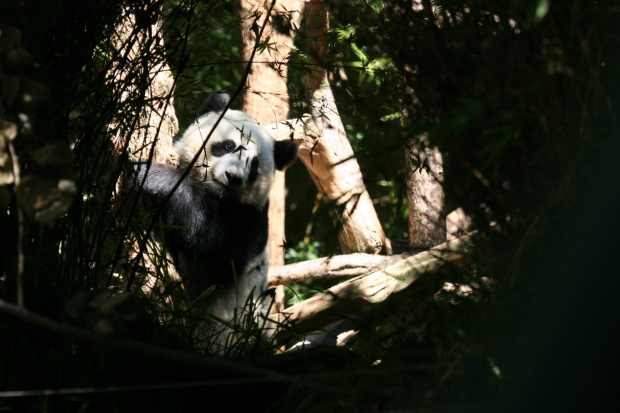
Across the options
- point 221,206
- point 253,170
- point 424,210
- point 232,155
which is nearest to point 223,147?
point 232,155

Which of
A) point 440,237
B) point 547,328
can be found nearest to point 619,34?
point 547,328

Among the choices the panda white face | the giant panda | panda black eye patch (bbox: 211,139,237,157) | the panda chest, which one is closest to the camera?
the giant panda

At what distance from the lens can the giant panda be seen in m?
3.67

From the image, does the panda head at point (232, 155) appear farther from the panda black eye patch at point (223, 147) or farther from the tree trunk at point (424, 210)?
the tree trunk at point (424, 210)

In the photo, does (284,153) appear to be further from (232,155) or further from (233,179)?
(233,179)

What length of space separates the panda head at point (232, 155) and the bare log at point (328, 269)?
0.99 metres

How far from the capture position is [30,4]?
6.98 feet

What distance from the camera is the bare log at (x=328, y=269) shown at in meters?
4.91

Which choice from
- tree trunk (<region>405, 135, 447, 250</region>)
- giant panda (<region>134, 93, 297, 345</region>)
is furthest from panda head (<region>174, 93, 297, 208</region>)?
tree trunk (<region>405, 135, 447, 250</region>)

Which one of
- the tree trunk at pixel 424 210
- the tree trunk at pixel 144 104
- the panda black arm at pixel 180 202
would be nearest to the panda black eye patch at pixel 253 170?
the panda black arm at pixel 180 202

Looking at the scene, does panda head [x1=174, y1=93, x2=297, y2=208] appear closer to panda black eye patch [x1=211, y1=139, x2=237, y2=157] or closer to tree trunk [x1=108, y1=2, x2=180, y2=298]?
panda black eye patch [x1=211, y1=139, x2=237, y2=157]

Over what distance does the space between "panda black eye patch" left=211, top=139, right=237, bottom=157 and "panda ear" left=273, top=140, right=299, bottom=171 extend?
395 millimetres

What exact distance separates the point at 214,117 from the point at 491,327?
9.53 ft

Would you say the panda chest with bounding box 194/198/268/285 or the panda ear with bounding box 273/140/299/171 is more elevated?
the panda ear with bounding box 273/140/299/171
